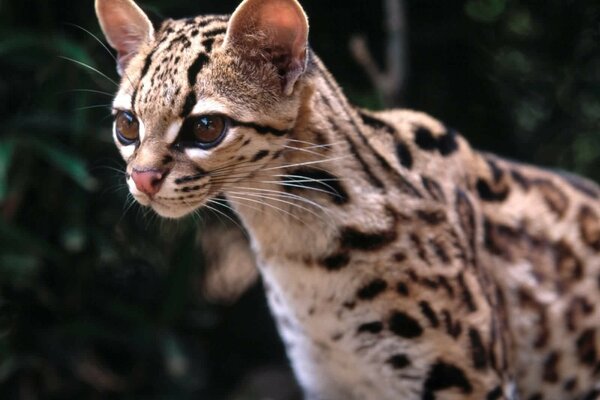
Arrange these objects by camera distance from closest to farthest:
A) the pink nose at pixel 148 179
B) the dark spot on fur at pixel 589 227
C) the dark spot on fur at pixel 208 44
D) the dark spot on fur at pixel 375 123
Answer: the pink nose at pixel 148 179 → the dark spot on fur at pixel 208 44 → the dark spot on fur at pixel 375 123 → the dark spot on fur at pixel 589 227

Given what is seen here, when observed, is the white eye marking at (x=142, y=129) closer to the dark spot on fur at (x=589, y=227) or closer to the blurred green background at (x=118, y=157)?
the dark spot on fur at (x=589, y=227)

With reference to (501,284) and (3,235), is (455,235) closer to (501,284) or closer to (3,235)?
(501,284)

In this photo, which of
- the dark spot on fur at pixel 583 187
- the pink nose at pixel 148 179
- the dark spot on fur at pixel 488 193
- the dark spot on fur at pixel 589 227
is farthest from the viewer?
the dark spot on fur at pixel 583 187

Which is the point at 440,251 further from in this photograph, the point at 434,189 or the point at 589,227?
the point at 589,227

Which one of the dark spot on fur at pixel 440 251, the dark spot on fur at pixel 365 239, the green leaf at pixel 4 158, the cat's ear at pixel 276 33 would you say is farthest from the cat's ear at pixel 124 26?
the green leaf at pixel 4 158

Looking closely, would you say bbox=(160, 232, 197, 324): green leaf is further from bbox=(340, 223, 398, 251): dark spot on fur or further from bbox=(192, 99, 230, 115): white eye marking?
bbox=(192, 99, 230, 115): white eye marking

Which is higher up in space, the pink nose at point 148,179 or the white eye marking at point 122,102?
the white eye marking at point 122,102

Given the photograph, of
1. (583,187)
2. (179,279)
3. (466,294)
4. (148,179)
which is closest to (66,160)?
(179,279)

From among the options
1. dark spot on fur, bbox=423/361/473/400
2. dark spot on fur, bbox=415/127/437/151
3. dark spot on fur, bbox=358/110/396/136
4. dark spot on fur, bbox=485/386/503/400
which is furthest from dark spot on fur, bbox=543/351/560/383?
dark spot on fur, bbox=358/110/396/136
